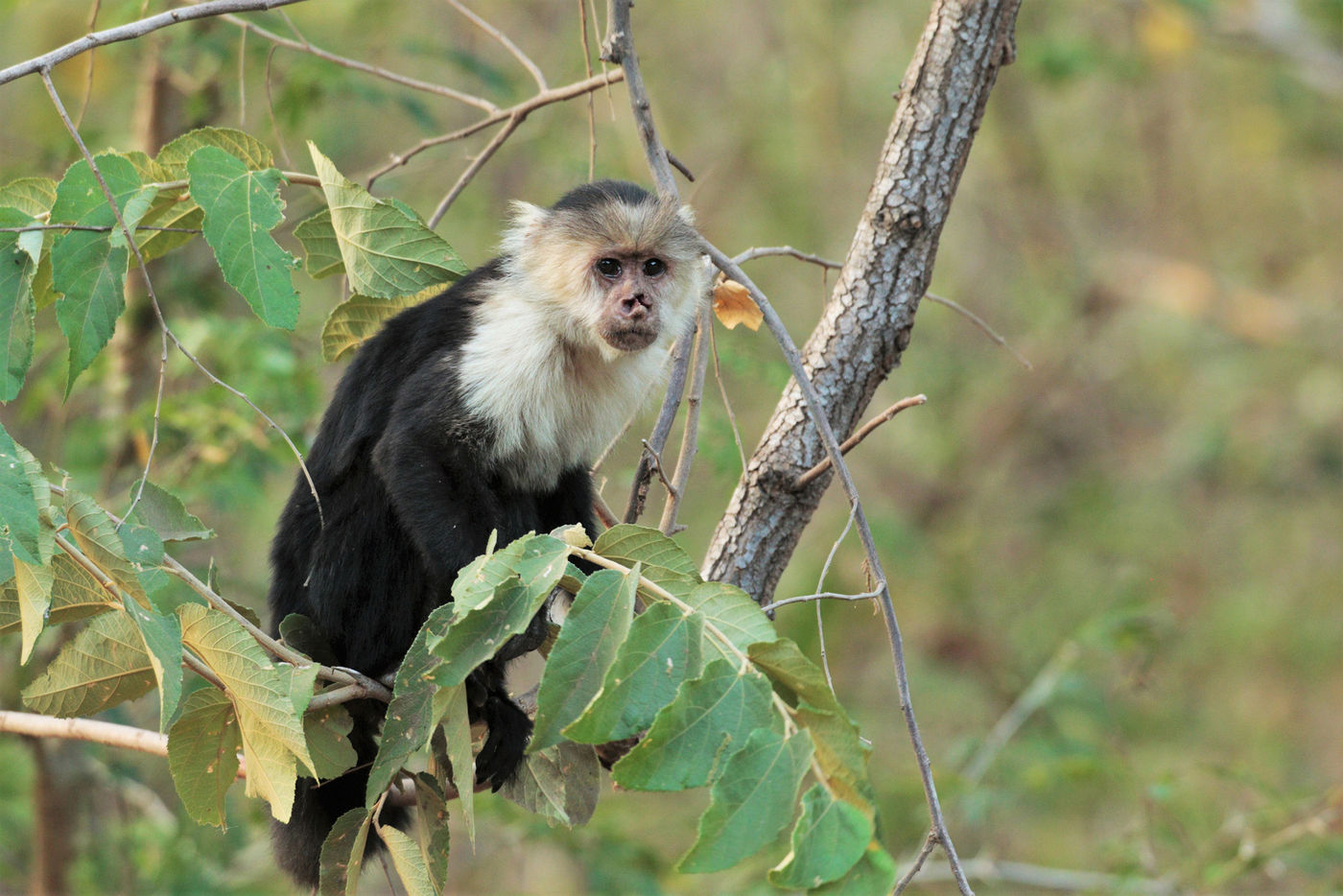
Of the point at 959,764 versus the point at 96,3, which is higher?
the point at 96,3

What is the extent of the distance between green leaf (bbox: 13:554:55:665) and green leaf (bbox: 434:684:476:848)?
26.1 inches

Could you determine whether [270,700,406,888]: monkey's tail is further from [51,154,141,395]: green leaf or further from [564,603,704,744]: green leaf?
[564,603,704,744]: green leaf

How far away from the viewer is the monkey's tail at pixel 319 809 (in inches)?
119

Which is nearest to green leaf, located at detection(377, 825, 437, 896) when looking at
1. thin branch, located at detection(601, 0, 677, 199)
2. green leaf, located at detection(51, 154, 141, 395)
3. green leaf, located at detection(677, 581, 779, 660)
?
green leaf, located at detection(677, 581, 779, 660)

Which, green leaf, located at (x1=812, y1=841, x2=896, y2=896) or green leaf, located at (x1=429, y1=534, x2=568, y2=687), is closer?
green leaf, located at (x1=812, y1=841, x2=896, y2=896)

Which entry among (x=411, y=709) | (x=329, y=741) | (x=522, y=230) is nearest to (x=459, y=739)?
(x=411, y=709)

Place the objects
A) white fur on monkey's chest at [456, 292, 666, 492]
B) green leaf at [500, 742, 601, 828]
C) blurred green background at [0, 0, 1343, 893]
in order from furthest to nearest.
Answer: blurred green background at [0, 0, 1343, 893] < white fur on monkey's chest at [456, 292, 666, 492] < green leaf at [500, 742, 601, 828]

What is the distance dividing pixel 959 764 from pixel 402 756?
4.81m

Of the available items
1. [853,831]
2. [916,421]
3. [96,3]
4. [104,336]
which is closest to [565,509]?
[104,336]

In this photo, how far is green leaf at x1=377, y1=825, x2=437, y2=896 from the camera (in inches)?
93.2

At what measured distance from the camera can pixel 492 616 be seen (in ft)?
6.46

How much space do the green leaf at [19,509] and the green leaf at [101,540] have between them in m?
0.17

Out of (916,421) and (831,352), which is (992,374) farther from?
(831,352)

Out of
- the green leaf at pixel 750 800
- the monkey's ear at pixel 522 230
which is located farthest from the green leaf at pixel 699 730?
the monkey's ear at pixel 522 230
